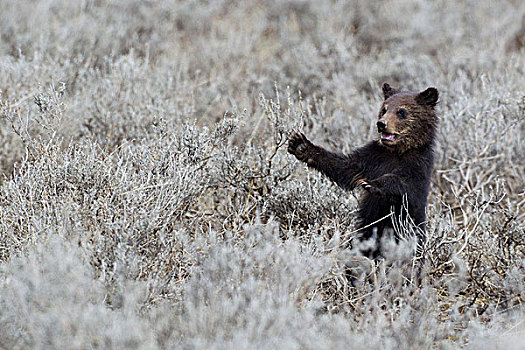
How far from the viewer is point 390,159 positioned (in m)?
4.20

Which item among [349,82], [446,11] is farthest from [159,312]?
[446,11]

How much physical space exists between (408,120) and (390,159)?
1.00ft

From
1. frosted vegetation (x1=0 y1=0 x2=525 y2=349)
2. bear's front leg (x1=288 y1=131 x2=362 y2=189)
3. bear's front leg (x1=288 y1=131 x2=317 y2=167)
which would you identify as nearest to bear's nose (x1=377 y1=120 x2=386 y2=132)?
bear's front leg (x1=288 y1=131 x2=362 y2=189)

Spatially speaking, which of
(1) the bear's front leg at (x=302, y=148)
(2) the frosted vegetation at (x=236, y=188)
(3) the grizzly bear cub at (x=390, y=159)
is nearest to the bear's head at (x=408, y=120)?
(3) the grizzly bear cub at (x=390, y=159)

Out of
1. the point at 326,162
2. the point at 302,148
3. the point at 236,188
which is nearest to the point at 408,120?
the point at 326,162

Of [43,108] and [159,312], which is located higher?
[43,108]

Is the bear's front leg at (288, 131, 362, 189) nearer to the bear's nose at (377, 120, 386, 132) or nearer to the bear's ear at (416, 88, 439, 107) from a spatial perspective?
the bear's nose at (377, 120, 386, 132)

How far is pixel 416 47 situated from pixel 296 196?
208 inches

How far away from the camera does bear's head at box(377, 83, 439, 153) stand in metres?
4.18

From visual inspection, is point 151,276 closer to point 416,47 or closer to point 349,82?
point 349,82

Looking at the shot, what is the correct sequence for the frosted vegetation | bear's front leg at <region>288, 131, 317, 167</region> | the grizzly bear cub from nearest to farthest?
the frosted vegetation
the grizzly bear cub
bear's front leg at <region>288, 131, 317, 167</region>

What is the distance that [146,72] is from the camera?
6.90 meters

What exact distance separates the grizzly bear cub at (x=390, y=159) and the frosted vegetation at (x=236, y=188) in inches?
8.5

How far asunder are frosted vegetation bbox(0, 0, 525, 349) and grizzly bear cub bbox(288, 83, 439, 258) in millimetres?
216
